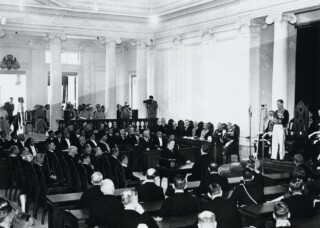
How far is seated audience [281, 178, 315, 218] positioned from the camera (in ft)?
20.2

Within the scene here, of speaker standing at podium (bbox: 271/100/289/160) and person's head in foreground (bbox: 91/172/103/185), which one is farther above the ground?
speaker standing at podium (bbox: 271/100/289/160)

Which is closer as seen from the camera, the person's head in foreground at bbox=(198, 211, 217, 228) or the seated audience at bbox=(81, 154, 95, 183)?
the person's head in foreground at bbox=(198, 211, 217, 228)

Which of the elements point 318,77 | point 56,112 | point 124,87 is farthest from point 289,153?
point 124,87

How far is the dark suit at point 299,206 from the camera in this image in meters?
6.15

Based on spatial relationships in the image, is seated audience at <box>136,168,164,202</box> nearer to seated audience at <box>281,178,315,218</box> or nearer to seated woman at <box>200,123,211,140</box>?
seated audience at <box>281,178,315,218</box>

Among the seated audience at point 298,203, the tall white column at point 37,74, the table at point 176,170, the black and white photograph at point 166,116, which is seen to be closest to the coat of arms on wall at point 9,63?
the black and white photograph at point 166,116

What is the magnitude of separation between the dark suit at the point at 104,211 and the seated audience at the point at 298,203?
2388 millimetres

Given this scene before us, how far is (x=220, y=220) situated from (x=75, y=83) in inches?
867

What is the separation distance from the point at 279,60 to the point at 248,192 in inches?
371

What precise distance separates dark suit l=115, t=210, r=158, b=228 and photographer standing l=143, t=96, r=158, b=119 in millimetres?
16233

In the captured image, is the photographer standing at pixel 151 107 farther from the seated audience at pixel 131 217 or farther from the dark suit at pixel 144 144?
the seated audience at pixel 131 217

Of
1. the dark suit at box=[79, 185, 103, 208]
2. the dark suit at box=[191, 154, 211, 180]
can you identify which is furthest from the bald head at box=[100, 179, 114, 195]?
the dark suit at box=[191, 154, 211, 180]

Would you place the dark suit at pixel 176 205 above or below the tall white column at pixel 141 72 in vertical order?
below

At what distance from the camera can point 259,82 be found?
17031mm
